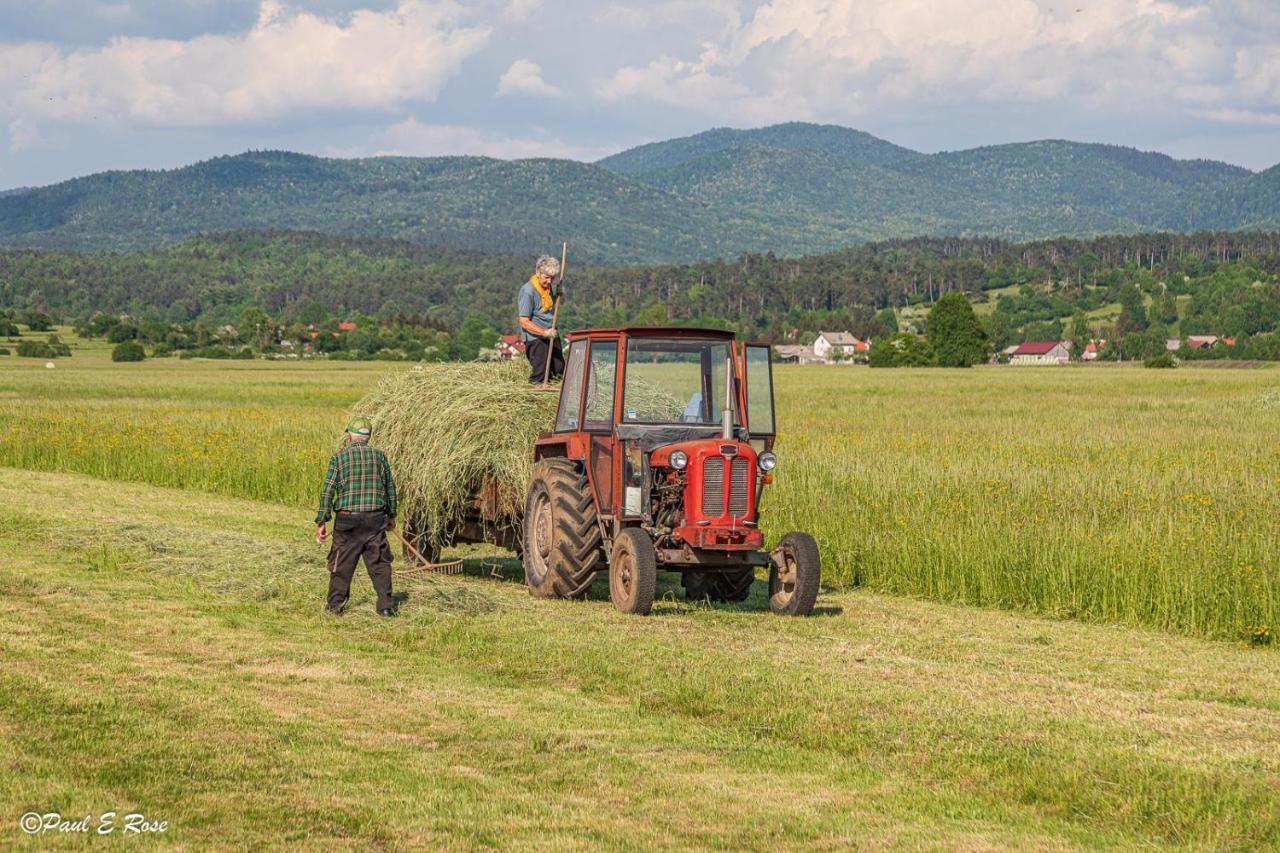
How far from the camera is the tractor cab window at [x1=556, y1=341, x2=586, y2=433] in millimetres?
13992

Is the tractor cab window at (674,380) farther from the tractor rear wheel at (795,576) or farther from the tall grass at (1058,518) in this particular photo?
the tall grass at (1058,518)

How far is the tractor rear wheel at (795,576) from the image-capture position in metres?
12.9

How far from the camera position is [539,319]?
15.3 metres

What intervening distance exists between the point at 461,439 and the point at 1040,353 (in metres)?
165

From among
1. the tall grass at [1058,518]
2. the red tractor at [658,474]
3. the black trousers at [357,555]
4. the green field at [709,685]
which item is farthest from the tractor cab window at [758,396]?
the black trousers at [357,555]

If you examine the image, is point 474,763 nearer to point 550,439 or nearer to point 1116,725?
point 1116,725

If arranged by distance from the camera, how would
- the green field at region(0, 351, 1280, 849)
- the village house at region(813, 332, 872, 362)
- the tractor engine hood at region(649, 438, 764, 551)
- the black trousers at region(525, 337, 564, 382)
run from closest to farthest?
the green field at region(0, 351, 1280, 849)
the tractor engine hood at region(649, 438, 764, 551)
the black trousers at region(525, 337, 564, 382)
the village house at region(813, 332, 872, 362)

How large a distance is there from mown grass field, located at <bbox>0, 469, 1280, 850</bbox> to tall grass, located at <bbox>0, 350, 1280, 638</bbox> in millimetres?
933

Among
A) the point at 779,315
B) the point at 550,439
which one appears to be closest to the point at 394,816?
the point at 550,439

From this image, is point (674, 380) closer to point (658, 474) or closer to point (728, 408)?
point (658, 474)

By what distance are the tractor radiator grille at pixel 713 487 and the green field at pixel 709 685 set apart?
1.00 meters

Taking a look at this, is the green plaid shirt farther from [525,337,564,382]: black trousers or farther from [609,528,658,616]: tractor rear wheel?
[525,337,564,382]: black trousers

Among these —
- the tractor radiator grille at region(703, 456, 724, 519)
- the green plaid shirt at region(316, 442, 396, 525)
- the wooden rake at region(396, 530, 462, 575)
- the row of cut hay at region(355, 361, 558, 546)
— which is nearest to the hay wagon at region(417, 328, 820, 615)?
the tractor radiator grille at region(703, 456, 724, 519)

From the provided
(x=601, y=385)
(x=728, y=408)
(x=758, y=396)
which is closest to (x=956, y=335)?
(x=601, y=385)
